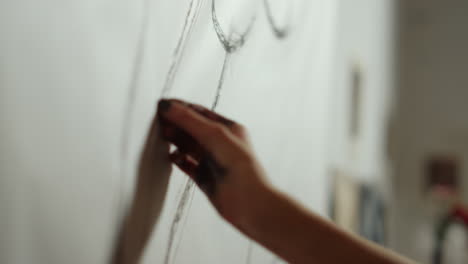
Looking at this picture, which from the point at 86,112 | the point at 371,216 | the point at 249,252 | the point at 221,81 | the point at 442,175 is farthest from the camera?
the point at 442,175

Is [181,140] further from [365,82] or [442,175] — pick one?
[442,175]

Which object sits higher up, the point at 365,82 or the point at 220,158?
the point at 220,158

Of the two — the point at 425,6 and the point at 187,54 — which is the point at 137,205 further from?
the point at 425,6

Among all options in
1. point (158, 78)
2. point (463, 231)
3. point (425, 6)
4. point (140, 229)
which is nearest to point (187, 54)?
point (158, 78)

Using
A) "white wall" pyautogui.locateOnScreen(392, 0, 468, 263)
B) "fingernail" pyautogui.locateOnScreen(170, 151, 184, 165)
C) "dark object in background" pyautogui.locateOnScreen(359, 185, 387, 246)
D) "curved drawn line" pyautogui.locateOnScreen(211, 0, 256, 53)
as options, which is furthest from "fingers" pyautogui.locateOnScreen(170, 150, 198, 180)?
"white wall" pyautogui.locateOnScreen(392, 0, 468, 263)

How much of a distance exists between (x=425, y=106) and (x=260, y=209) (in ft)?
7.21

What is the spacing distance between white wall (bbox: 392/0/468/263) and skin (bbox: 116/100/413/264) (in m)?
1.90

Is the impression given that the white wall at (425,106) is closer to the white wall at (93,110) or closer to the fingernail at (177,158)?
the white wall at (93,110)

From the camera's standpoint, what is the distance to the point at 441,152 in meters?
2.35

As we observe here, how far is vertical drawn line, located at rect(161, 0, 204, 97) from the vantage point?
43 cm

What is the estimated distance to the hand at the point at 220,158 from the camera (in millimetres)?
421

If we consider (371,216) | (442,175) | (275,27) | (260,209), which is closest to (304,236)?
(260,209)

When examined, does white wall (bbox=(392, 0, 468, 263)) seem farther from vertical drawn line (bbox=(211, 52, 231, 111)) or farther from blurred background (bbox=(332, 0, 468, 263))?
vertical drawn line (bbox=(211, 52, 231, 111))

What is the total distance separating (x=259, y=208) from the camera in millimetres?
419
